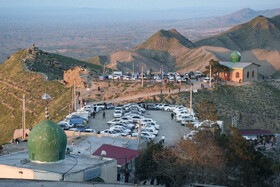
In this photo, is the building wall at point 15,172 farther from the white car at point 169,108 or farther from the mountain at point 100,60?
the mountain at point 100,60

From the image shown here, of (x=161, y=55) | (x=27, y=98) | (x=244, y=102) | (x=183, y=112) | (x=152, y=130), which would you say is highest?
(x=161, y=55)

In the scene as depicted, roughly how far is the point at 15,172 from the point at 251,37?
153961 millimetres

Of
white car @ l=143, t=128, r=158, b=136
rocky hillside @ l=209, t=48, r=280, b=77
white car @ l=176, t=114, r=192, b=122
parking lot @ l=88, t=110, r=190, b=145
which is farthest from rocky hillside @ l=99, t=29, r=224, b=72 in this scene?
white car @ l=143, t=128, r=158, b=136

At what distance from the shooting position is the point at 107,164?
83.2ft

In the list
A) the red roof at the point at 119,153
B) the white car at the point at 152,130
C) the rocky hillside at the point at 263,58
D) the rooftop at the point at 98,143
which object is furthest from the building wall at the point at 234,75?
the red roof at the point at 119,153

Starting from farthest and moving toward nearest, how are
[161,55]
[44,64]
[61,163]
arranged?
[161,55] < [44,64] < [61,163]

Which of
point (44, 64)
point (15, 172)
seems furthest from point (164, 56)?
point (15, 172)

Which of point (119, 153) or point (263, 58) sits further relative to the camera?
point (263, 58)

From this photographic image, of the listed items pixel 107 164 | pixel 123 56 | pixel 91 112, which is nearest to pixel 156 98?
pixel 91 112

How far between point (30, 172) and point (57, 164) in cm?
194

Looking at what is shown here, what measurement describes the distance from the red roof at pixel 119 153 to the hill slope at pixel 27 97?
24.8 metres

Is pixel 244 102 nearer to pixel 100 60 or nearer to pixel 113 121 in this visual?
pixel 113 121

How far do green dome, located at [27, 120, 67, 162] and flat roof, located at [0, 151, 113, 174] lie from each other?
1.20 ft

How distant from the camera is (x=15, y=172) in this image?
79.0ft
